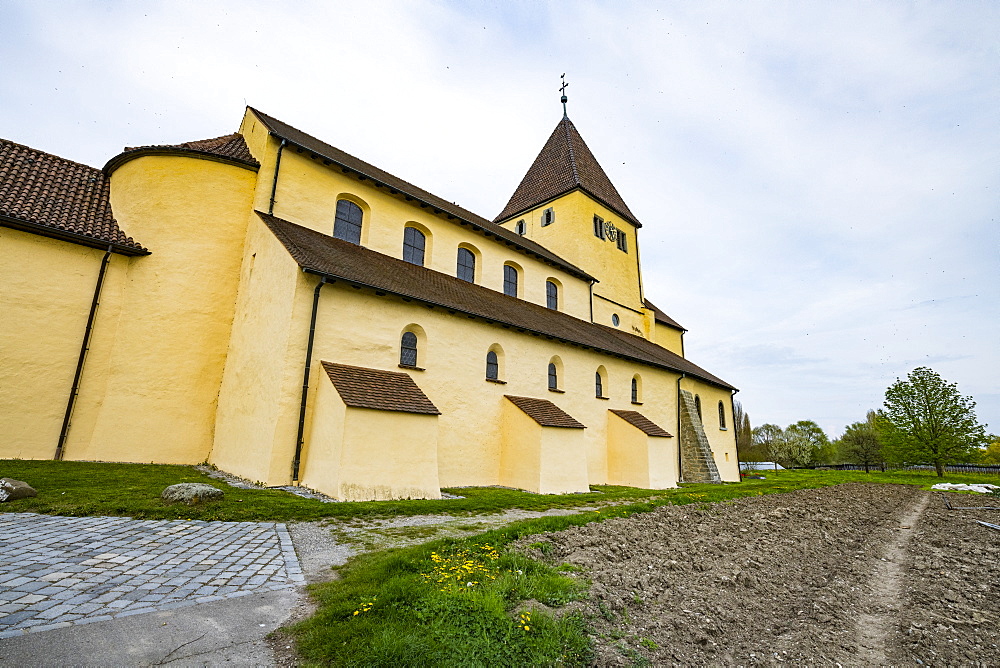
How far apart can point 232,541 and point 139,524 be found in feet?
4.56

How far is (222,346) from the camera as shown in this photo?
11.9 meters

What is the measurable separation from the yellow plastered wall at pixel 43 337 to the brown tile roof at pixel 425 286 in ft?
13.9

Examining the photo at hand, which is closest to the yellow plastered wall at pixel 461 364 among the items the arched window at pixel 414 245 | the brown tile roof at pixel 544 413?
the brown tile roof at pixel 544 413

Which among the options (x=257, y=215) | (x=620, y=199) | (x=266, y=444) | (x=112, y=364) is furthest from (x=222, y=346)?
(x=620, y=199)

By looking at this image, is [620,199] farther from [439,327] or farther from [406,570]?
[406,570]

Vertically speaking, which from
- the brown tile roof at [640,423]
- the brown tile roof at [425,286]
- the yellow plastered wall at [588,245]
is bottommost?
the brown tile roof at [640,423]

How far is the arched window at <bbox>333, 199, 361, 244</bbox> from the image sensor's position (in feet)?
44.8

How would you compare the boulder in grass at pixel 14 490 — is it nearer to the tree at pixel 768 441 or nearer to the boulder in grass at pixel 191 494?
the boulder in grass at pixel 191 494

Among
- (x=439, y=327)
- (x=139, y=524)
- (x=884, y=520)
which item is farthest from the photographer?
(x=439, y=327)

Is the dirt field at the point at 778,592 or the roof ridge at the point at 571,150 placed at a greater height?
the roof ridge at the point at 571,150

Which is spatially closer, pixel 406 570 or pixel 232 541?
pixel 406 570

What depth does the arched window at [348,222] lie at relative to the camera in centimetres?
1366

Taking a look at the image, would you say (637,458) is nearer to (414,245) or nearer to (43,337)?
(414,245)

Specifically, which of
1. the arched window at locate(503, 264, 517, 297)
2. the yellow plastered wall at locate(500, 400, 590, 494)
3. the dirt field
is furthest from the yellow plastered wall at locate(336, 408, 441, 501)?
the arched window at locate(503, 264, 517, 297)
